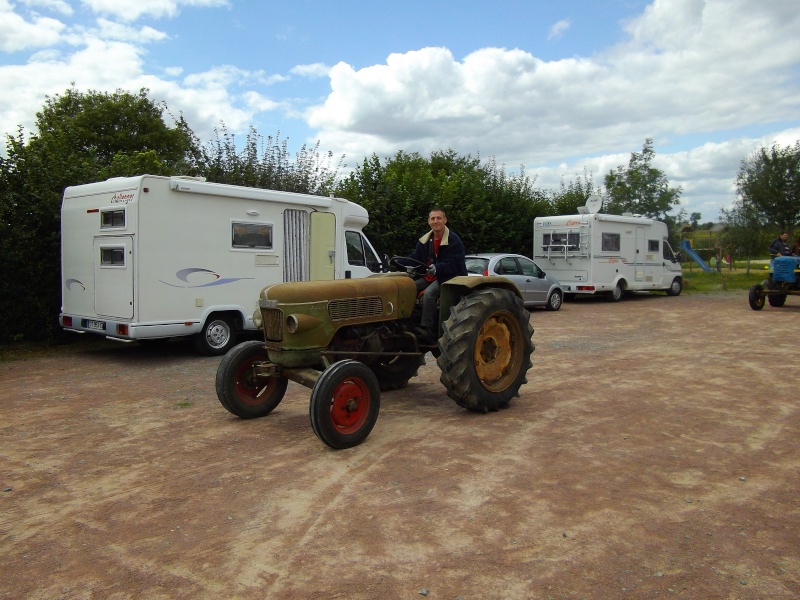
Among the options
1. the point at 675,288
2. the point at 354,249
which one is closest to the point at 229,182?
the point at 354,249

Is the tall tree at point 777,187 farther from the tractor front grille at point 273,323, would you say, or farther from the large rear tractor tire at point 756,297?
the tractor front grille at point 273,323

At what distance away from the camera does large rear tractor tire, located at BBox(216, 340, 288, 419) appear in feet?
20.4

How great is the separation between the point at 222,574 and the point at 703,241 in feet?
174

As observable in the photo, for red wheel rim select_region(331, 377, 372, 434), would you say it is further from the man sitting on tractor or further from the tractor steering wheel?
the man sitting on tractor

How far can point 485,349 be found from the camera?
6.82 metres

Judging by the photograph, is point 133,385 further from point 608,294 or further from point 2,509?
point 608,294

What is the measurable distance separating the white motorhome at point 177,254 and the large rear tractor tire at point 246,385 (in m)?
3.54

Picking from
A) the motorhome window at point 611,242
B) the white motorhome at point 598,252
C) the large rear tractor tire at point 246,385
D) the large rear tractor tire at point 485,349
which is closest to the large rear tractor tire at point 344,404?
the large rear tractor tire at point 485,349

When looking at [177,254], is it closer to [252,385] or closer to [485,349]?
[252,385]

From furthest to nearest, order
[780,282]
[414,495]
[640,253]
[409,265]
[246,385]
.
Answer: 1. [640,253]
2. [780,282]
3. [409,265]
4. [246,385]
5. [414,495]

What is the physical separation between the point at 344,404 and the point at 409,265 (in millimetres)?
2099

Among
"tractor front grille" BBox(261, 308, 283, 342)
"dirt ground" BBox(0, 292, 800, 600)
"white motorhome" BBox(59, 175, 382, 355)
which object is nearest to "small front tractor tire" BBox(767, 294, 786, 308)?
"dirt ground" BBox(0, 292, 800, 600)

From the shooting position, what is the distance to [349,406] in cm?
556

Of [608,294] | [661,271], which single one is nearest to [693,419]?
[608,294]
